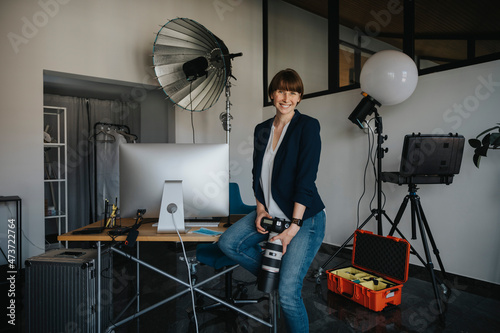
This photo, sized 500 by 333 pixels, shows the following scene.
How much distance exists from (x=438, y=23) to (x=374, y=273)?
265 centimetres

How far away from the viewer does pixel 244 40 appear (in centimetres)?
441

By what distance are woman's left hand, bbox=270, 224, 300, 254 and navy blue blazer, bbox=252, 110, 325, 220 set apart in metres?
Answer: 0.08

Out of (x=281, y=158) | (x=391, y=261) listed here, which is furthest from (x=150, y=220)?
(x=391, y=261)

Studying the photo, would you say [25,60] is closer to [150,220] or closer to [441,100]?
[150,220]

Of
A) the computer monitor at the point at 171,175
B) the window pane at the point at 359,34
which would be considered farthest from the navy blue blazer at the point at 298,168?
the window pane at the point at 359,34

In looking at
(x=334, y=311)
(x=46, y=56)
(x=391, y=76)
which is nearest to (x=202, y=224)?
(x=334, y=311)

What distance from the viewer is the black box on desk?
1.57 metres

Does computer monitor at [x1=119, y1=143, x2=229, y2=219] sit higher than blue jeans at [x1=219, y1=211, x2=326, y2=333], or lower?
higher

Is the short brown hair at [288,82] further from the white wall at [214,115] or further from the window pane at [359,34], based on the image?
the window pane at [359,34]

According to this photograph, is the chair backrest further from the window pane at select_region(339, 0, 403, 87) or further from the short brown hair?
the window pane at select_region(339, 0, 403, 87)

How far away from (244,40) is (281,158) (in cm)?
342

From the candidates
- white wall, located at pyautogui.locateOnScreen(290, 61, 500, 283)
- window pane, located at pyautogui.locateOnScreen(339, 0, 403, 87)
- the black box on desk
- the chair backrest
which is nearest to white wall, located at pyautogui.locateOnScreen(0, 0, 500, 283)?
white wall, located at pyautogui.locateOnScreen(290, 61, 500, 283)

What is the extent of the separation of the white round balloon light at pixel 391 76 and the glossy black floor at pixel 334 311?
5.44 ft

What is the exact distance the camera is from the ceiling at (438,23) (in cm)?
267
